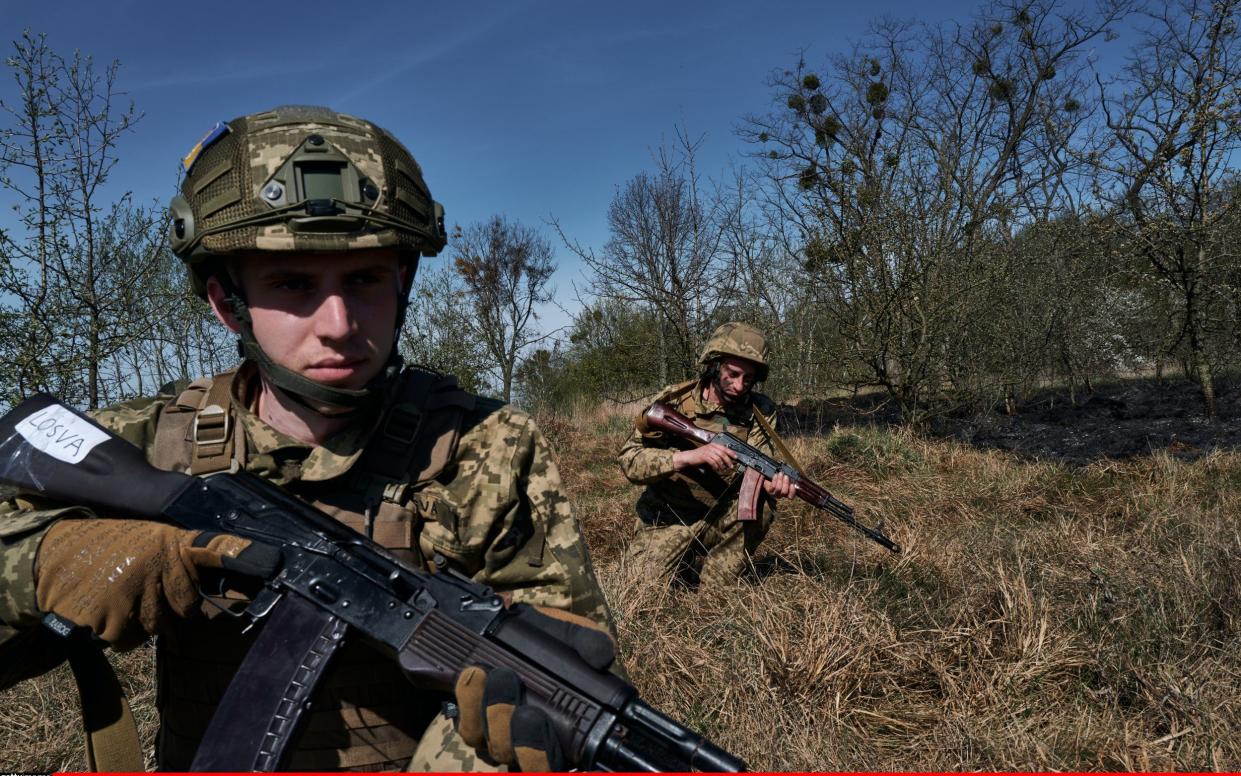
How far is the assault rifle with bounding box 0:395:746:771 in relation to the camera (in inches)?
51.7

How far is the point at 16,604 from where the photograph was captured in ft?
4.66

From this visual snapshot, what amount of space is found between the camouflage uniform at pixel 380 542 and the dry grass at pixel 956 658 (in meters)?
1.26

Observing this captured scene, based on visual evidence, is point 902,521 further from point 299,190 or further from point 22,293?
point 22,293

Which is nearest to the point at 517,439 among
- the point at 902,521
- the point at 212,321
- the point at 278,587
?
the point at 278,587

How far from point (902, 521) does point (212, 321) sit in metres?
9.24

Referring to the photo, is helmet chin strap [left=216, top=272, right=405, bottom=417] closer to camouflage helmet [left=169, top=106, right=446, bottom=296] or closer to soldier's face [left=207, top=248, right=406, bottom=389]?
soldier's face [left=207, top=248, right=406, bottom=389]

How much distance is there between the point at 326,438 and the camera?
5.78 feet

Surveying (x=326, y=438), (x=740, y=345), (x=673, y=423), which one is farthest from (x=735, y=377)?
(x=326, y=438)

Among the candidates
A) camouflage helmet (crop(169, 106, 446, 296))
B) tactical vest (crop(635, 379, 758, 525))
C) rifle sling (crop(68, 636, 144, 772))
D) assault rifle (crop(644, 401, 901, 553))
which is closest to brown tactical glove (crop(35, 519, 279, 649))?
rifle sling (crop(68, 636, 144, 772))

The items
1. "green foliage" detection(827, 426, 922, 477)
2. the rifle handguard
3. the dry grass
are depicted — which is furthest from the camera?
"green foliage" detection(827, 426, 922, 477)

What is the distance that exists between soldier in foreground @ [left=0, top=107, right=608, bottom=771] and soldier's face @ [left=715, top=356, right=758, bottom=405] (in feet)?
11.8

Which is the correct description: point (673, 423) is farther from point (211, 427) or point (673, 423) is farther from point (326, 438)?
point (211, 427)

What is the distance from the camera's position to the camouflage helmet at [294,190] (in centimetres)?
160

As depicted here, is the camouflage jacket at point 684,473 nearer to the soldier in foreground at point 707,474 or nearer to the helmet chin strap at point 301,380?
the soldier in foreground at point 707,474
